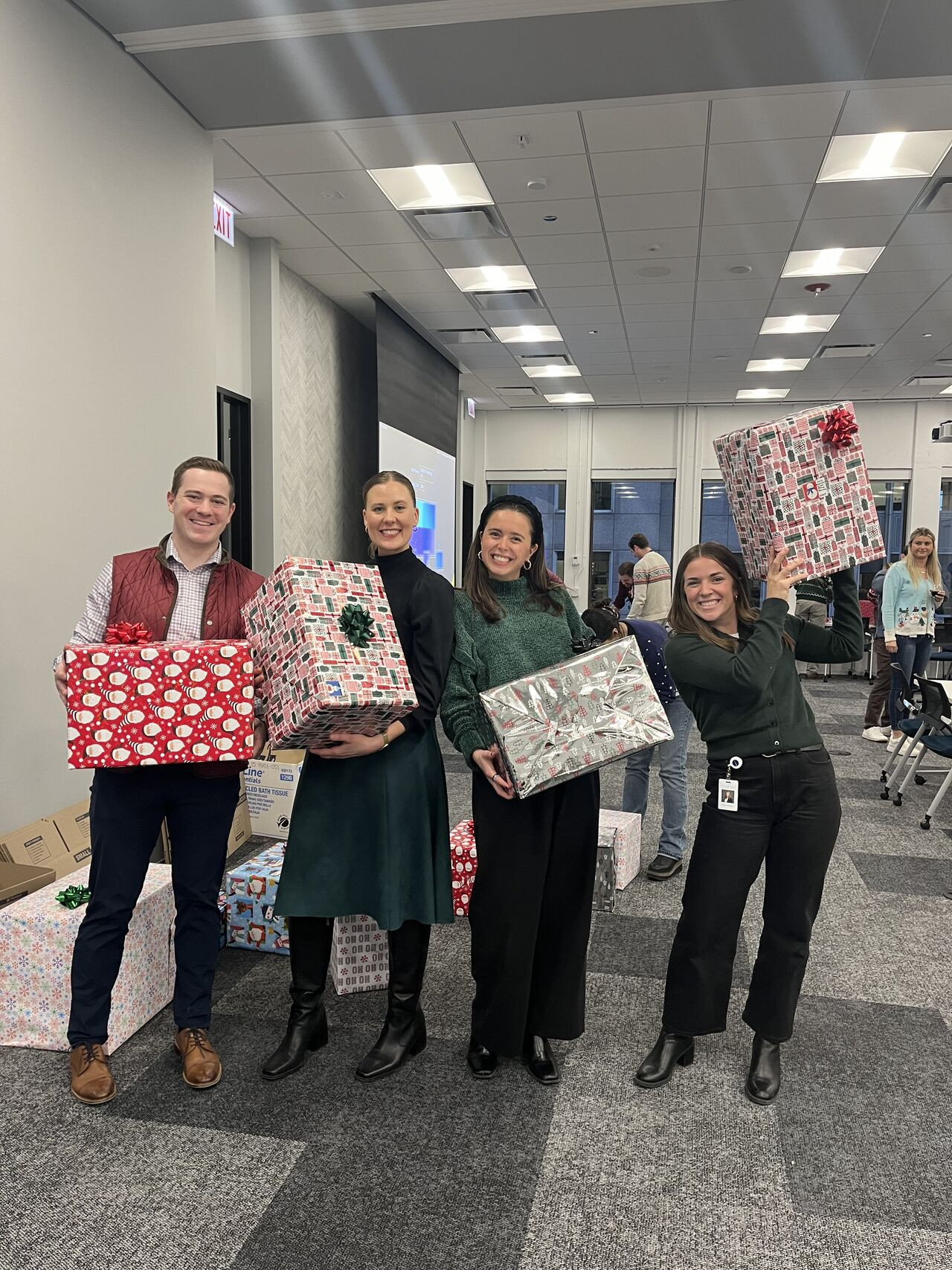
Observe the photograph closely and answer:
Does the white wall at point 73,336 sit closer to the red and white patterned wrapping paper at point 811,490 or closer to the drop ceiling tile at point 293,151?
the drop ceiling tile at point 293,151

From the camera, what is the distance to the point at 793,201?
534 centimetres

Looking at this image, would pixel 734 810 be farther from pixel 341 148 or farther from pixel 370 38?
pixel 341 148

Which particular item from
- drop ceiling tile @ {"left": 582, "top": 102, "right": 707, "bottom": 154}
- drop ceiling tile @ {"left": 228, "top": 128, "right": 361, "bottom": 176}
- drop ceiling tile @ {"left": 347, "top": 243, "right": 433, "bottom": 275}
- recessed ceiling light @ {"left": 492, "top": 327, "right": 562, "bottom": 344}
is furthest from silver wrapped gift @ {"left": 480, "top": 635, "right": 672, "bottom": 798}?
recessed ceiling light @ {"left": 492, "top": 327, "right": 562, "bottom": 344}

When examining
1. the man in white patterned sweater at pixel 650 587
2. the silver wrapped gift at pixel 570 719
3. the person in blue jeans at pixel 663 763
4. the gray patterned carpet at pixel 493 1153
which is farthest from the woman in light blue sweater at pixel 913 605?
the silver wrapped gift at pixel 570 719

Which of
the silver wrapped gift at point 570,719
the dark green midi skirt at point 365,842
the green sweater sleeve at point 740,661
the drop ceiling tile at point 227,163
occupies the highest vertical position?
the drop ceiling tile at point 227,163

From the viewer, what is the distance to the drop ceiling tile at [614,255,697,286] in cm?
640

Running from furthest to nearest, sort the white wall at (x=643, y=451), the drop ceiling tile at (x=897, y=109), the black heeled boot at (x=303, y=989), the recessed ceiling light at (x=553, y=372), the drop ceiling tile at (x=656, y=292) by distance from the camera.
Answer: the white wall at (x=643, y=451)
the recessed ceiling light at (x=553, y=372)
the drop ceiling tile at (x=656, y=292)
the drop ceiling tile at (x=897, y=109)
the black heeled boot at (x=303, y=989)

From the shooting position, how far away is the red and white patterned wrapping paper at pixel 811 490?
208cm

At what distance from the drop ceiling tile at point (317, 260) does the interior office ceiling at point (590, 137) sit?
0.02 meters

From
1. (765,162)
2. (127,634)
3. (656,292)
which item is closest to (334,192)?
(765,162)

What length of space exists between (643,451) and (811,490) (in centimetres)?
1108

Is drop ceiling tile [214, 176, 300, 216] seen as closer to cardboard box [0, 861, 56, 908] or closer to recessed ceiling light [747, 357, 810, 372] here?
cardboard box [0, 861, 56, 908]

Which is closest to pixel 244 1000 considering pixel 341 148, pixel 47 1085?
pixel 47 1085

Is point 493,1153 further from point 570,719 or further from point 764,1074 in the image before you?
point 570,719
